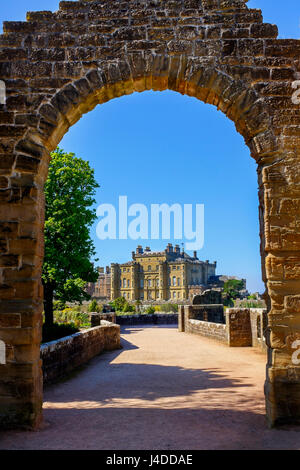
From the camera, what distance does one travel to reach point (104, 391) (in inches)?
274

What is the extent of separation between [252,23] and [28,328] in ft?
16.7

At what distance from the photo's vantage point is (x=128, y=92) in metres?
5.49

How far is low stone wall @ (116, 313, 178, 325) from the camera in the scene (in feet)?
92.8

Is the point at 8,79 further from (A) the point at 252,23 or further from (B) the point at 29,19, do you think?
(A) the point at 252,23

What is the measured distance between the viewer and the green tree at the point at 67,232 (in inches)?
588

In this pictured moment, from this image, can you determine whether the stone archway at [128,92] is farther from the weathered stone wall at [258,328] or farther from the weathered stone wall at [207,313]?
the weathered stone wall at [207,313]

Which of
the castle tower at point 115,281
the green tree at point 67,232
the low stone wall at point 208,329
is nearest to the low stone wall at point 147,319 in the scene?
the low stone wall at point 208,329

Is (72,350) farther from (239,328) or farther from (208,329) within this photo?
(208,329)

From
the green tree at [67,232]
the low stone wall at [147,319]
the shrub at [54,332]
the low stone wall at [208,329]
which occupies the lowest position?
the low stone wall at [147,319]

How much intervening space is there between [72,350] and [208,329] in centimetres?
771

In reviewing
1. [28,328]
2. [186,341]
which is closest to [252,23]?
[28,328]

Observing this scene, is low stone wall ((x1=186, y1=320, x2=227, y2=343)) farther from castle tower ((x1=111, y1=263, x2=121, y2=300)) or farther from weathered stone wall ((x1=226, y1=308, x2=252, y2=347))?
castle tower ((x1=111, y1=263, x2=121, y2=300))

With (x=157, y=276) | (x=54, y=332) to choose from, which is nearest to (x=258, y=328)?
(x=54, y=332)

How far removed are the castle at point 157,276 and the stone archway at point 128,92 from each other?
72.7 m
